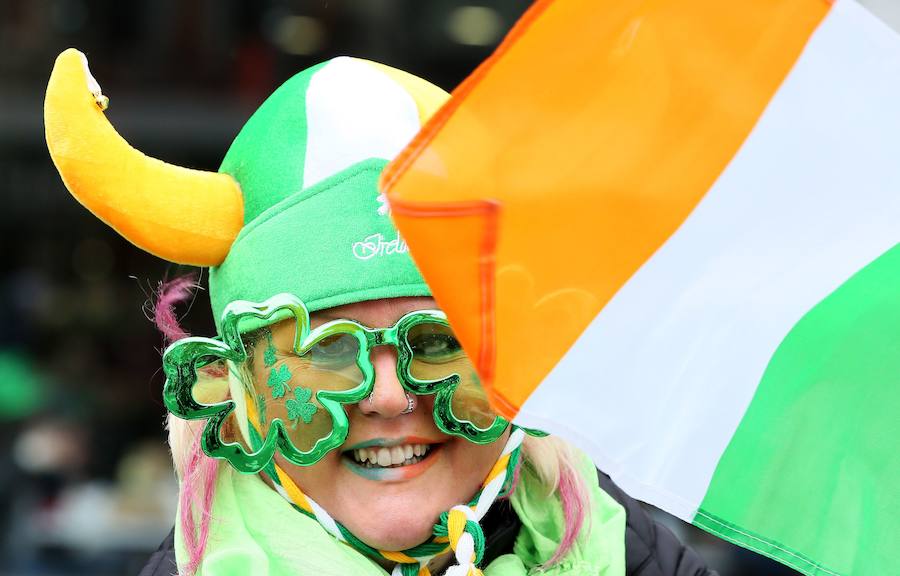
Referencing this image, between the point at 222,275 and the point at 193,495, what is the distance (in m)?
0.34

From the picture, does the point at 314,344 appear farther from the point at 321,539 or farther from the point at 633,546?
the point at 633,546

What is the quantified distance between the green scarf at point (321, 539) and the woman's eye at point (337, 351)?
25 centimetres

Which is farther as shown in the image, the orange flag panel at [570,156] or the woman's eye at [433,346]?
the woman's eye at [433,346]

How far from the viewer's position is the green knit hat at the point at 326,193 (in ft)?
5.69

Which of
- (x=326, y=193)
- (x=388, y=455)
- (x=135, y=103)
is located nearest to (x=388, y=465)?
(x=388, y=455)

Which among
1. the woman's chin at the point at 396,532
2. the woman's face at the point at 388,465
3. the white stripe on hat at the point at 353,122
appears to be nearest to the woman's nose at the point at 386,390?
the woman's face at the point at 388,465

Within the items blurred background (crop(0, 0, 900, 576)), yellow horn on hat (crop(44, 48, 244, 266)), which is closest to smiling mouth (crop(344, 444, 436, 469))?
yellow horn on hat (crop(44, 48, 244, 266))

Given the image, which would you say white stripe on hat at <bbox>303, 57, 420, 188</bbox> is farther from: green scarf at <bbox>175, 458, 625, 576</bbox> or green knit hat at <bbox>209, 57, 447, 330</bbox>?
green scarf at <bbox>175, 458, 625, 576</bbox>

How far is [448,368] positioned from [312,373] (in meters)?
0.18

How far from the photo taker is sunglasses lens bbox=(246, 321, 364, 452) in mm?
1722

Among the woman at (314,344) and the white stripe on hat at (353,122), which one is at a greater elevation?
the white stripe on hat at (353,122)

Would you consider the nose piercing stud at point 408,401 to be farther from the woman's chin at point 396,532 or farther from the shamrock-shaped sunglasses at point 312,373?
the woman's chin at point 396,532

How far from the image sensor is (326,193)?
5.80 feet

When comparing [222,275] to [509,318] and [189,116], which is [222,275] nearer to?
[509,318]
